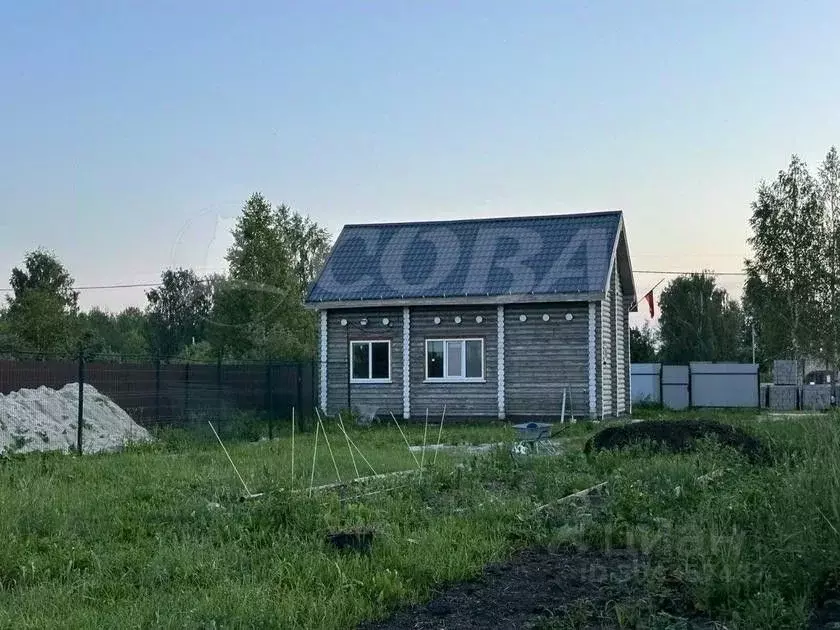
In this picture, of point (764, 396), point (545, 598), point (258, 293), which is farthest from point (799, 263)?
point (545, 598)

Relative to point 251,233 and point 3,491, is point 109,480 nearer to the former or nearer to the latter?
point 3,491

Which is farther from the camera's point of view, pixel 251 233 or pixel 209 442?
pixel 251 233

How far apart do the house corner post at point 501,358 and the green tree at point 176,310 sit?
46.3 meters

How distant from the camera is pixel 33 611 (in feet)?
19.2

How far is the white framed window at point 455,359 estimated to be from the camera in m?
25.5

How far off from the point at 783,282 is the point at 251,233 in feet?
77.3

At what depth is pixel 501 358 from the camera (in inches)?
987

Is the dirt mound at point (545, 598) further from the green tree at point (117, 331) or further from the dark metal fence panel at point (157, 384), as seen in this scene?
the green tree at point (117, 331)

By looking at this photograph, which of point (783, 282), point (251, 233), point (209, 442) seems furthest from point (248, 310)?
point (209, 442)

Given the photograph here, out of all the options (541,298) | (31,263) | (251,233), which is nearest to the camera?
(541,298)

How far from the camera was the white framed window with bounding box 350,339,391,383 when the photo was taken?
86.0 feet

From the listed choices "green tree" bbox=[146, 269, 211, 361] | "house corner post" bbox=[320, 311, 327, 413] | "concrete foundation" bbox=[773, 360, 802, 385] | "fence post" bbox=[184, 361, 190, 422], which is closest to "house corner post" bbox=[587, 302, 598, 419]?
"house corner post" bbox=[320, 311, 327, 413]

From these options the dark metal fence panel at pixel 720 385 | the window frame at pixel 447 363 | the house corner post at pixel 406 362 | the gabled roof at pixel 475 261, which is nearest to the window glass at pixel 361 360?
the house corner post at pixel 406 362

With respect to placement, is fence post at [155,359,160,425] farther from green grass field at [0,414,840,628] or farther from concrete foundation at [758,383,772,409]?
concrete foundation at [758,383,772,409]
